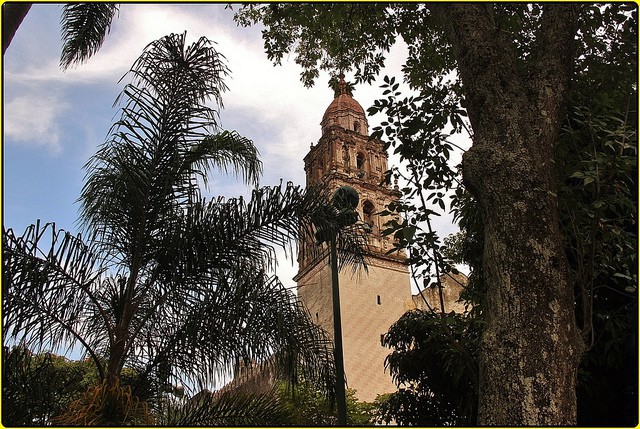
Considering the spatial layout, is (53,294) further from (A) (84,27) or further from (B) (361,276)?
(B) (361,276)

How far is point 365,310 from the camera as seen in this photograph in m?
25.5

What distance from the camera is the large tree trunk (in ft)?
9.36

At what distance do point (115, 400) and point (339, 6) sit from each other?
422 cm

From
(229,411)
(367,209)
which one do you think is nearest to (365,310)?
(367,209)

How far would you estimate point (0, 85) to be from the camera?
3299 mm

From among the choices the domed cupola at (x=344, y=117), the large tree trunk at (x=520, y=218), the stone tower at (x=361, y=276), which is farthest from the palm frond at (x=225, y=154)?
the domed cupola at (x=344, y=117)

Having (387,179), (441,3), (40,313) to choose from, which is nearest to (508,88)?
(441,3)

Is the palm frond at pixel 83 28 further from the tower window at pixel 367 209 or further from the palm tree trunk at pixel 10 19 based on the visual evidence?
the tower window at pixel 367 209

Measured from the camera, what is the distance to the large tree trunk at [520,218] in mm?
2852

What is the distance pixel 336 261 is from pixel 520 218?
2529mm

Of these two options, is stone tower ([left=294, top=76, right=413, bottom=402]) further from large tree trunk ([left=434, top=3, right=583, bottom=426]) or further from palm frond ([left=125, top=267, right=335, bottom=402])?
large tree trunk ([left=434, top=3, right=583, bottom=426])

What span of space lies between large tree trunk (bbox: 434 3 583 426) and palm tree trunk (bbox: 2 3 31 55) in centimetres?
266

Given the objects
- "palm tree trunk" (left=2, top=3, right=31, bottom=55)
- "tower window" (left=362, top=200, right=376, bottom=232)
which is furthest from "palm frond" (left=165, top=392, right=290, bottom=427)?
"tower window" (left=362, top=200, right=376, bottom=232)

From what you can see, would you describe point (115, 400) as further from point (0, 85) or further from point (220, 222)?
point (0, 85)
